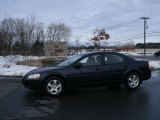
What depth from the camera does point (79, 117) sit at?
7160 millimetres

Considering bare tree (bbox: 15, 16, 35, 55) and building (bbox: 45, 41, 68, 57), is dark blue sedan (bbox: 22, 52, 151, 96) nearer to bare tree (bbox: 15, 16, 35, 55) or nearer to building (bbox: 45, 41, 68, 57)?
building (bbox: 45, 41, 68, 57)

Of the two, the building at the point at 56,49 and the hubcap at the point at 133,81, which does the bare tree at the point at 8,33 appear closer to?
the building at the point at 56,49

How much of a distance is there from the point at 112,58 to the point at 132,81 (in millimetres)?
1091

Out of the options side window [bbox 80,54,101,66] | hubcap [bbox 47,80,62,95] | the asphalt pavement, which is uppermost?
side window [bbox 80,54,101,66]

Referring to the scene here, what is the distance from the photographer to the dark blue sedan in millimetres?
10305

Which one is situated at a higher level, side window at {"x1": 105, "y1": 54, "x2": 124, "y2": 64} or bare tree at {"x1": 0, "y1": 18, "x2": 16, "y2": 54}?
bare tree at {"x1": 0, "y1": 18, "x2": 16, "y2": 54}

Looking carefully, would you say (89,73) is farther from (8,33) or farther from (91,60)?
(8,33)

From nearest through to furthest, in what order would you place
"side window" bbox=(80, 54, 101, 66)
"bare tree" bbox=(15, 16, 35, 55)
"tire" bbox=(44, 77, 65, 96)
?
"tire" bbox=(44, 77, 65, 96)
"side window" bbox=(80, 54, 101, 66)
"bare tree" bbox=(15, 16, 35, 55)

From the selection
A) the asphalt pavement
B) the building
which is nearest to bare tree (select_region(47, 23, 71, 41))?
the building

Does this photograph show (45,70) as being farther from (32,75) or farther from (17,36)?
(17,36)

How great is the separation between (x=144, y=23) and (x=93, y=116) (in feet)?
205

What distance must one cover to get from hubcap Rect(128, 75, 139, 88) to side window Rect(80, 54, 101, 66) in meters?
1.34

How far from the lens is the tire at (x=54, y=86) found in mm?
10273

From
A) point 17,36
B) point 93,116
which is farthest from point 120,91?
point 17,36
